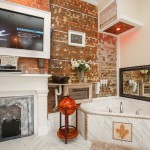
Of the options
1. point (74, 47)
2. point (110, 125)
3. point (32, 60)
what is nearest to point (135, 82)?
point (110, 125)

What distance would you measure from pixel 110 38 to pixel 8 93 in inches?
117

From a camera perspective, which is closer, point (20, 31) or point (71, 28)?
point (20, 31)

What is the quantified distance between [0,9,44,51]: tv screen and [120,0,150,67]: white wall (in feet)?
7.60

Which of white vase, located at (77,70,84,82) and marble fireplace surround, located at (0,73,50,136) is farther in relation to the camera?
white vase, located at (77,70,84,82)

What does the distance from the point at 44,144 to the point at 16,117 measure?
2.44 ft

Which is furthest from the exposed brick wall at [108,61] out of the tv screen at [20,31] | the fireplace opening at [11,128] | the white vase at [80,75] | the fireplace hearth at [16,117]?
the fireplace opening at [11,128]

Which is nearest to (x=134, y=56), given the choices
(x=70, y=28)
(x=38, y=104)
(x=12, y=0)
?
(x=70, y=28)

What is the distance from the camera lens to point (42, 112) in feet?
8.92

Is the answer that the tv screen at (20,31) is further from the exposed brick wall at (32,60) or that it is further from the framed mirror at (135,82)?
the framed mirror at (135,82)

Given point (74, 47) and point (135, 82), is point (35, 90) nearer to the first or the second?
point (74, 47)

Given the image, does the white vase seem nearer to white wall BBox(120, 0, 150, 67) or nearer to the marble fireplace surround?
the marble fireplace surround

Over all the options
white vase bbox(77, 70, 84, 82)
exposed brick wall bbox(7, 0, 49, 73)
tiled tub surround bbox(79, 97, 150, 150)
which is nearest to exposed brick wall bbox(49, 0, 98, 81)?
white vase bbox(77, 70, 84, 82)

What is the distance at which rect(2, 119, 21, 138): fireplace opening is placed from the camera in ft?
8.03

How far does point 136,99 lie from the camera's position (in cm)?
339
